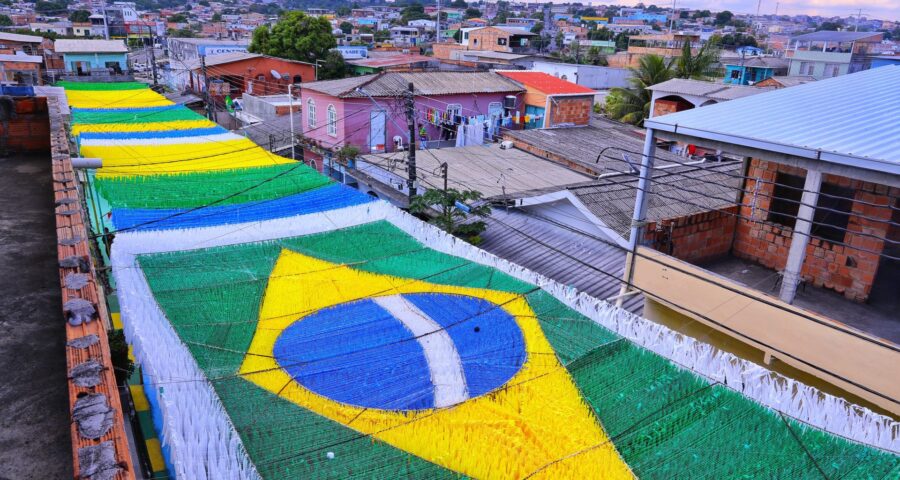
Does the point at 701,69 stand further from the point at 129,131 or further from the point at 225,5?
the point at 225,5

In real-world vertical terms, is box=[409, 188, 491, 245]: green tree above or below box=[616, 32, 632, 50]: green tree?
below

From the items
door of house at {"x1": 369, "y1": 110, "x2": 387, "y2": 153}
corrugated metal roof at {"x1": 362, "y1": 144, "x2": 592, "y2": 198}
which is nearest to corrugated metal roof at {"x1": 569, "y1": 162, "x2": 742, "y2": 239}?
corrugated metal roof at {"x1": 362, "y1": 144, "x2": 592, "y2": 198}

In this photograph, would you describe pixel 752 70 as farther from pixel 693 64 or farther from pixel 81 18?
pixel 81 18

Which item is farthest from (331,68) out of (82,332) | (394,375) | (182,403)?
(82,332)

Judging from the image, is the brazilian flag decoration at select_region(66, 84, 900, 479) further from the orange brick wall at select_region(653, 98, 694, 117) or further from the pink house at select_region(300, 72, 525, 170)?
the orange brick wall at select_region(653, 98, 694, 117)

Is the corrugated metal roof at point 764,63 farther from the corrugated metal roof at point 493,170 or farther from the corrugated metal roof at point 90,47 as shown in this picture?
the corrugated metal roof at point 90,47

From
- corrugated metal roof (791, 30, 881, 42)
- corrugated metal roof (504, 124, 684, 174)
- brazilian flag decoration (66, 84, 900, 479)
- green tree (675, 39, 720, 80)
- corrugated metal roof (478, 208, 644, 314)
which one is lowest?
corrugated metal roof (478, 208, 644, 314)

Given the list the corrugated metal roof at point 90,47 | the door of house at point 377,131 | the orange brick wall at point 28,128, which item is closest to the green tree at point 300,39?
the corrugated metal roof at point 90,47
